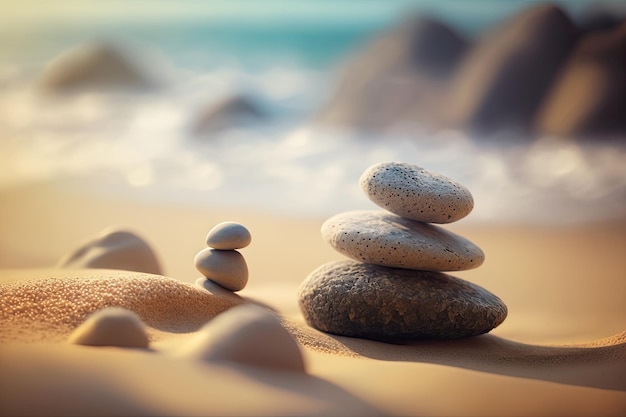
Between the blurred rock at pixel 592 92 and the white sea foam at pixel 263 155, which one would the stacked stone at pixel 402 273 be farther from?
the blurred rock at pixel 592 92

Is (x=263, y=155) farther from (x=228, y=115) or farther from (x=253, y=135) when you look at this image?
(x=228, y=115)

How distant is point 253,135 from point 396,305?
3.60 metres

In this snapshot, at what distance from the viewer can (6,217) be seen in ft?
15.7

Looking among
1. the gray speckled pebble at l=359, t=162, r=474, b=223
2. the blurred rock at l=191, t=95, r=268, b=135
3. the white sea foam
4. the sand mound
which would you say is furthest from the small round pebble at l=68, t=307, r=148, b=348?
the blurred rock at l=191, t=95, r=268, b=135

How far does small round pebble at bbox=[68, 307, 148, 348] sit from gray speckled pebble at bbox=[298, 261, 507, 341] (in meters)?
0.84

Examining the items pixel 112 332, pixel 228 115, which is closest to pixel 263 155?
pixel 228 115

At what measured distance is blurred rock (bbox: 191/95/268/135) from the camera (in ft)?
19.1

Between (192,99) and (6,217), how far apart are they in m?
1.96

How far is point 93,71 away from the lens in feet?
20.1

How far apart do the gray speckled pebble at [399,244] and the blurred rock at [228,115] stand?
3.48m

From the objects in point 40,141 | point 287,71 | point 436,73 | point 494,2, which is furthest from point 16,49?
point 494,2

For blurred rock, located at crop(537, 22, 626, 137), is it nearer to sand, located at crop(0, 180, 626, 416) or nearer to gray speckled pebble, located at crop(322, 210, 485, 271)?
sand, located at crop(0, 180, 626, 416)

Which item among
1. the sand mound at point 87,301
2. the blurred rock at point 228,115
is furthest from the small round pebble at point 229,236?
the blurred rock at point 228,115

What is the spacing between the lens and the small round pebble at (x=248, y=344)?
1588mm
